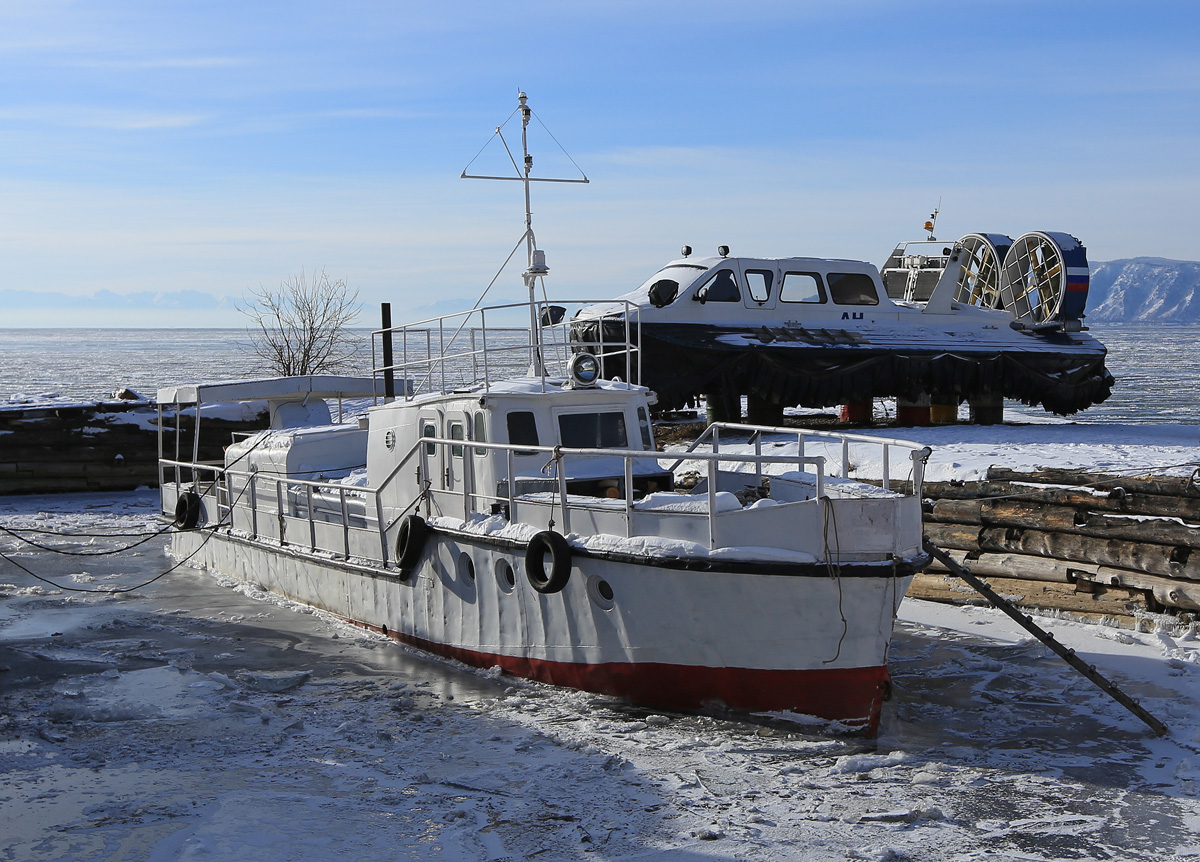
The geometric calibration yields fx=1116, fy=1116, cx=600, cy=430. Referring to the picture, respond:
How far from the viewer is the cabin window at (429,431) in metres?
10.7

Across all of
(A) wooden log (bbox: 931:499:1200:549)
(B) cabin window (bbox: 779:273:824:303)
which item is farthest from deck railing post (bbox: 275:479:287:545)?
(B) cabin window (bbox: 779:273:824:303)

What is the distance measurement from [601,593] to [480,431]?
7.42 ft

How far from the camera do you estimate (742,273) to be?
1734 cm

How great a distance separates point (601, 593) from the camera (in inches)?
341

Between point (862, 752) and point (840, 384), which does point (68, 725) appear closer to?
point (862, 752)

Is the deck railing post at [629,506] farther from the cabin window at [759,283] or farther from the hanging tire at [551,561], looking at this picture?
the cabin window at [759,283]

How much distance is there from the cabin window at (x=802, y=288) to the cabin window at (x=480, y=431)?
8.58 m

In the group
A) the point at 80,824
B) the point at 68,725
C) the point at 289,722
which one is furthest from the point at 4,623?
the point at 80,824

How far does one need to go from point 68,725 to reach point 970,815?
637cm

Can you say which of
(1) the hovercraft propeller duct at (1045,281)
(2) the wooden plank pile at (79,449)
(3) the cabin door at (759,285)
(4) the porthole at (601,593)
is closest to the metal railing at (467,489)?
(4) the porthole at (601,593)

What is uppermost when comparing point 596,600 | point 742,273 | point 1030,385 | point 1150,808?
point 742,273

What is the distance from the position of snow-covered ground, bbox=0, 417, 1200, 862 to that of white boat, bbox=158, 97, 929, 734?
15.6 inches

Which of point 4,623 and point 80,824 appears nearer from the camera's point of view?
point 80,824

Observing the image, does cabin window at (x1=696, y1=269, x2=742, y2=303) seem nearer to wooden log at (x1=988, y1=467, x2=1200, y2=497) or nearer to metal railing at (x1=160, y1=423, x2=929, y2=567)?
metal railing at (x1=160, y1=423, x2=929, y2=567)
